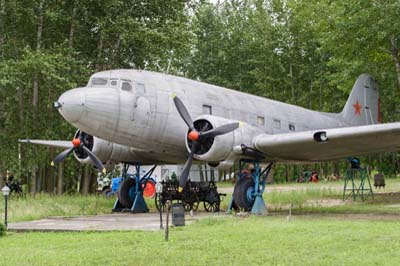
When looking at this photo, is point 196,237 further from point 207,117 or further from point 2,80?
point 2,80

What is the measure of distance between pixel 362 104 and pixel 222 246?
59.8 feet

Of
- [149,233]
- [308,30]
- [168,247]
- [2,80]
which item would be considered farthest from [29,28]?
[308,30]

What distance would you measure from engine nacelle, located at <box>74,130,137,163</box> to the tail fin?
10.8 meters

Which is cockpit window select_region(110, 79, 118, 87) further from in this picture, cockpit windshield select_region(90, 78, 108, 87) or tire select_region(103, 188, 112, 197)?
tire select_region(103, 188, 112, 197)

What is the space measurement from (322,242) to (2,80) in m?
16.5

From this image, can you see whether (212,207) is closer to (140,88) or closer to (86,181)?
(140,88)

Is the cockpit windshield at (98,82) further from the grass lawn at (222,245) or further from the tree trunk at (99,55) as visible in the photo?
the tree trunk at (99,55)

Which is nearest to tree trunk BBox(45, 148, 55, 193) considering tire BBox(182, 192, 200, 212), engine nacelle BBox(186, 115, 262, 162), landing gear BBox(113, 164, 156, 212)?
landing gear BBox(113, 164, 156, 212)

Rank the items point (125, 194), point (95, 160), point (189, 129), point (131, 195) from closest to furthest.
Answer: point (189, 129) < point (95, 160) < point (125, 194) < point (131, 195)

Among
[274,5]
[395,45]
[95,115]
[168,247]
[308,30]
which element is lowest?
[168,247]

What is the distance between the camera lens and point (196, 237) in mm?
11906

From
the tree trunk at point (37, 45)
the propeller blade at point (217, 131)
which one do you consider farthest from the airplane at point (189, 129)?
the tree trunk at point (37, 45)

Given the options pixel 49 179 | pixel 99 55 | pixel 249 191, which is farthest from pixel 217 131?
pixel 49 179

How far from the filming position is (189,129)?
17.3 metres
